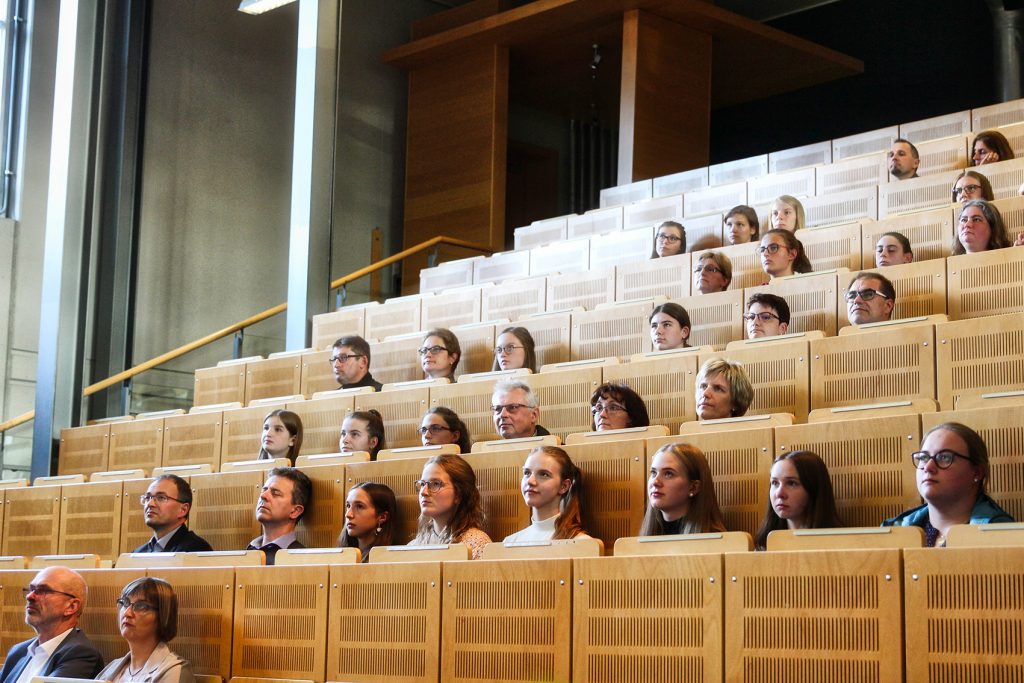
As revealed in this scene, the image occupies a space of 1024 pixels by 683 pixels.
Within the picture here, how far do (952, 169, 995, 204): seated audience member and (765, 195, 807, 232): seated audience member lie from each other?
0.60m

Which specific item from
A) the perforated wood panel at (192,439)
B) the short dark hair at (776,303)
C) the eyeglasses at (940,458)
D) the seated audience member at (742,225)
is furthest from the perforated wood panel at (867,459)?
the perforated wood panel at (192,439)

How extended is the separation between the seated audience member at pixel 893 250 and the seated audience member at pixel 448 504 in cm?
147

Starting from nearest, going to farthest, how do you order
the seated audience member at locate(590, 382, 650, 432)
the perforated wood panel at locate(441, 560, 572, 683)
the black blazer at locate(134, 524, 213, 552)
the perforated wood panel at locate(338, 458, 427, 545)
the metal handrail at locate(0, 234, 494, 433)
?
the perforated wood panel at locate(441, 560, 572, 683) → the seated audience member at locate(590, 382, 650, 432) → the perforated wood panel at locate(338, 458, 427, 545) → the black blazer at locate(134, 524, 213, 552) → the metal handrail at locate(0, 234, 494, 433)

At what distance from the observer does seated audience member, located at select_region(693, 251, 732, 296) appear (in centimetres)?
407

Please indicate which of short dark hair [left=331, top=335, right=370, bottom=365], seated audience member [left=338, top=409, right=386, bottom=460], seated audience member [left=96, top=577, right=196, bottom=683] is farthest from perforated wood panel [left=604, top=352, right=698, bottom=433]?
seated audience member [left=96, top=577, right=196, bottom=683]

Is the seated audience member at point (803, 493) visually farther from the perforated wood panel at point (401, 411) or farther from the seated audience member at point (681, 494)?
the perforated wood panel at point (401, 411)

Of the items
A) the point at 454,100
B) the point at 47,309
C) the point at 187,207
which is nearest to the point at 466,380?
the point at 47,309

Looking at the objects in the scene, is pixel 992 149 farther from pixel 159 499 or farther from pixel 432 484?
pixel 159 499

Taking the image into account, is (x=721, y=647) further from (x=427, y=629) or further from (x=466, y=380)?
(x=466, y=380)

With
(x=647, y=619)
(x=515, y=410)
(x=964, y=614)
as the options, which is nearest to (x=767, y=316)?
(x=515, y=410)

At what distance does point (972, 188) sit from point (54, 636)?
294 centimetres

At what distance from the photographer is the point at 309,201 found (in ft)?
18.8

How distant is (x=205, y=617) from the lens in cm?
303

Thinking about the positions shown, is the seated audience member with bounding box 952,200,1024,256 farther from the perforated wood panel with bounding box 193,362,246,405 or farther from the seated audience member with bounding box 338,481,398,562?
the perforated wood panel with bounding box 193,362,246,405
